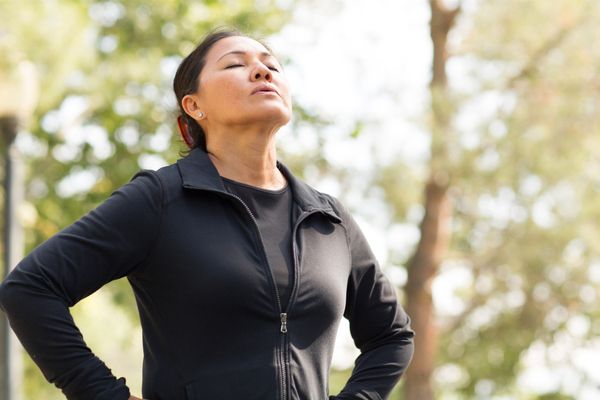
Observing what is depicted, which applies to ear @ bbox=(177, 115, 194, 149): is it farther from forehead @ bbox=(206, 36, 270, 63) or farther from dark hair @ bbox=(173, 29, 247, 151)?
forehead @ bbox=(206, 36, 270, 63)

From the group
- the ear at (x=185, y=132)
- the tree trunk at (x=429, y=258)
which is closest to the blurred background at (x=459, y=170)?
the tree trunk at (x=429, y=258)

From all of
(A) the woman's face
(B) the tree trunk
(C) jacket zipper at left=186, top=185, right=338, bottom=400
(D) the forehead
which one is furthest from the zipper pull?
(B) the tree trunk

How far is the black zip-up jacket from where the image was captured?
8.54ft

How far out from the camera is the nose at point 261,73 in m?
2.96

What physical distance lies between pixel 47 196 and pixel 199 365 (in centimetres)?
907

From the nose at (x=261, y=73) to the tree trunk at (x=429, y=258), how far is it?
11.0 meters

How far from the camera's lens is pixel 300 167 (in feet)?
36.4

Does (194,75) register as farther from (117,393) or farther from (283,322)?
(117,393)

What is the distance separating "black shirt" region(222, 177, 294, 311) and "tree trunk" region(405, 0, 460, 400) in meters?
11.1

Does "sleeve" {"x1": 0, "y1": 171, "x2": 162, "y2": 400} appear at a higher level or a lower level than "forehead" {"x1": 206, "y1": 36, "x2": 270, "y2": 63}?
lower

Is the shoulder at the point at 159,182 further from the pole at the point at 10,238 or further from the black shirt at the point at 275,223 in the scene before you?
the pole at the point at 10,238

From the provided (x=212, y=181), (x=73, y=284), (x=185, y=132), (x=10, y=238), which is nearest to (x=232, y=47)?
(x=185, y=132)

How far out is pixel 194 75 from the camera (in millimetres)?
3105

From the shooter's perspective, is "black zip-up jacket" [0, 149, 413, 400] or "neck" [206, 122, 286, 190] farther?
"neck" [206, 122, 286, 190]
